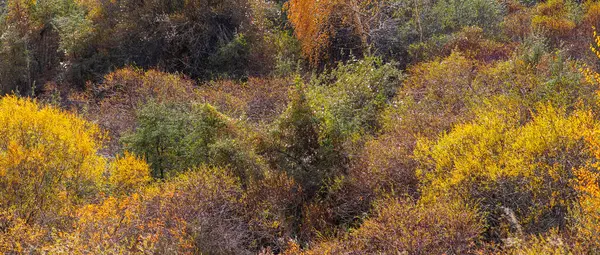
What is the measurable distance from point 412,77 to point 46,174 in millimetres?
10961

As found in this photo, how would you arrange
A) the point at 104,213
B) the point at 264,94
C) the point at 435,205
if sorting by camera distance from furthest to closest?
the point at 264,94, the point at 104,213, the point at 435,205

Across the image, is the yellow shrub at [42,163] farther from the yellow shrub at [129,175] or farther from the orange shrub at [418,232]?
the orange shrub at [418,232]

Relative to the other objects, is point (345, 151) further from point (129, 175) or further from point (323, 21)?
point (323, 21)

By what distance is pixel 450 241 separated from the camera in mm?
7887

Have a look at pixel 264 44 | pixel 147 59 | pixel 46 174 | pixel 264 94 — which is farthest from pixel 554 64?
pixel 147 59

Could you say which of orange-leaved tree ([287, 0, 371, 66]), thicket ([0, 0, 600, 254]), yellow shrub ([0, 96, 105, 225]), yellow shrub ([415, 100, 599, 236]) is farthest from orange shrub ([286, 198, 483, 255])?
orange-leaved tree ([287, 0, 371, 66])

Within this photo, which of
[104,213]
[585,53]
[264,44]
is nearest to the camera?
[104,213]

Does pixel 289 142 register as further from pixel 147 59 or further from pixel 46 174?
pixel 147 59

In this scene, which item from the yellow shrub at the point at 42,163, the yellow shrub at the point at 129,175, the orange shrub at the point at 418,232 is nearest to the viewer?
the orange shrub at the point at 418,232

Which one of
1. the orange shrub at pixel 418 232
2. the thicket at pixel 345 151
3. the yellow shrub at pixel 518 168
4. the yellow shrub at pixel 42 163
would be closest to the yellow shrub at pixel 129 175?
the thicket at pixel 345 151

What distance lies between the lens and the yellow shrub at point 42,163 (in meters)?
10.7

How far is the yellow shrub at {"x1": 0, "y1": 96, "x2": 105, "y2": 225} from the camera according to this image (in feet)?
35.0

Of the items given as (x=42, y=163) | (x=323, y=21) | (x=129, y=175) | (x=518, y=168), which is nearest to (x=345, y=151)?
(x=518, y=168)

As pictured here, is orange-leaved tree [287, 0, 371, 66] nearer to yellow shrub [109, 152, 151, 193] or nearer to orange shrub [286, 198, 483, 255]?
yellow shrub [109, 152, 151, 193]
